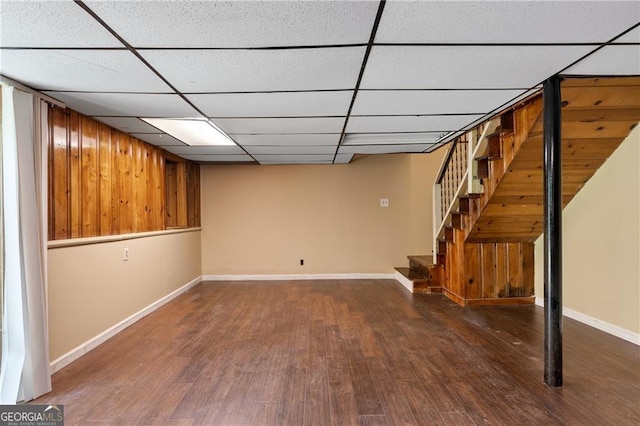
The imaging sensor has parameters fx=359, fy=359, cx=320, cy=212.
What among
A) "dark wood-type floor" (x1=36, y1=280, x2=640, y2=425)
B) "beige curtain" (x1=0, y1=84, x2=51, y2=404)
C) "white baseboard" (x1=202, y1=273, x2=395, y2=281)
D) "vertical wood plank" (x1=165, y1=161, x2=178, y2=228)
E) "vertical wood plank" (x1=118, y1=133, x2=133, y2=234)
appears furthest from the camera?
"white baseboard" (x1=202, y1=273, x2=395, y2=281)

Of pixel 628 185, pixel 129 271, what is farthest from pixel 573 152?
pixel 129 271

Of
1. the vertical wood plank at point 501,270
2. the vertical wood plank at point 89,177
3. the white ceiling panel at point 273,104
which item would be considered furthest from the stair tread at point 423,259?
the vertical wood plank at point 89,177

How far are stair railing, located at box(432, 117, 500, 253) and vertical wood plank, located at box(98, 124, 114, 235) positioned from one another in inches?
150

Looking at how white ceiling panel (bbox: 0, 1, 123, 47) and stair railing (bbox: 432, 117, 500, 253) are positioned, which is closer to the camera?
white ceiling panel (bbox: 0, 1, 123, 47)

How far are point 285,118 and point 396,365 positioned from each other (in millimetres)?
2204

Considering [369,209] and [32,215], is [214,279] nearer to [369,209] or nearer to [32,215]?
[369,209]

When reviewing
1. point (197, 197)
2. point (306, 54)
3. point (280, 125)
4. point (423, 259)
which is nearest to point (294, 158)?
point (197, 197)

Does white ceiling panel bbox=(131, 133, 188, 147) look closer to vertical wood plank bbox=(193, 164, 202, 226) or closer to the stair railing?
vertical wood plank bbox=(193, 164, 202, 226)

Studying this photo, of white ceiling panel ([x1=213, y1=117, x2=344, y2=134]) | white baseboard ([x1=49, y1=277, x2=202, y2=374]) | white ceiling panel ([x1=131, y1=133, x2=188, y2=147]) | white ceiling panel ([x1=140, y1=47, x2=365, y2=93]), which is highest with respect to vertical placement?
white ceiling panel ([x1=131, y1=133, x2=188, y2=147])

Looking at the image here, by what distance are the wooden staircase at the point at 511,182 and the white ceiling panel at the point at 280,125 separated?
5.21ft

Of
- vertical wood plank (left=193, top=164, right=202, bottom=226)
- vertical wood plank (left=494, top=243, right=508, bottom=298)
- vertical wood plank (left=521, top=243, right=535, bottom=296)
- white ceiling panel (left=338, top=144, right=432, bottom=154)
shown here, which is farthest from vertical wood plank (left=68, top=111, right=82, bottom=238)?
vertical wood plank (left=521, top=243, right=535, bottom=296)

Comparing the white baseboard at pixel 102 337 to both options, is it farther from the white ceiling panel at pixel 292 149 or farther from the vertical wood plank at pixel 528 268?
the vertical wood plank at pixel 528 268

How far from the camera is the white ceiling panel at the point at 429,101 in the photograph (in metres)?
2.54

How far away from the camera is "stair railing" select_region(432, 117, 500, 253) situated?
4165mm
